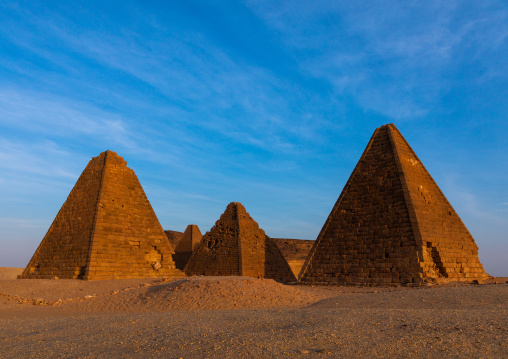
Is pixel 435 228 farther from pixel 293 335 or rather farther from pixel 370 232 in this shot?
pixel 293 335

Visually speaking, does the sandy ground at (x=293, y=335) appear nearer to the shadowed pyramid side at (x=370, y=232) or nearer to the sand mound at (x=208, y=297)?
the sand mound at (x=208, y=297)

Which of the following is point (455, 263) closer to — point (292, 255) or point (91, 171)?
point (91, 171)

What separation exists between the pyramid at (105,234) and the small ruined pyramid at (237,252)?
5.84 metres

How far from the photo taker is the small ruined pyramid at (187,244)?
32688mm

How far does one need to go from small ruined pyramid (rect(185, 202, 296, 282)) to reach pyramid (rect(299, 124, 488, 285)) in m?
8.07

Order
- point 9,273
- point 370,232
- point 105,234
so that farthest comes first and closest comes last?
point 9,273 → point 105,234 → point 370,232

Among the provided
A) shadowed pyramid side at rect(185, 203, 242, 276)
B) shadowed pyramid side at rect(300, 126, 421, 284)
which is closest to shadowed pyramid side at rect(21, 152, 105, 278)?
shadowed pyramid side at rect(300, 126, 421, 284)

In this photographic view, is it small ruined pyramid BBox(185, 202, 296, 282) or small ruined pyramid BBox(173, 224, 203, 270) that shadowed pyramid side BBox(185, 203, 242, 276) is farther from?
small ruined pyramid BBox(173, 224, 203, 270)

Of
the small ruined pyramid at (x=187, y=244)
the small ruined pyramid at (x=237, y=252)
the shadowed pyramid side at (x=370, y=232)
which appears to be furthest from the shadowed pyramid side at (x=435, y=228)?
the small ruined pyramid at (x=187, y=244)

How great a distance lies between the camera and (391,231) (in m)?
14.3

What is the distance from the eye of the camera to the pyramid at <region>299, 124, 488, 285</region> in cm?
1370

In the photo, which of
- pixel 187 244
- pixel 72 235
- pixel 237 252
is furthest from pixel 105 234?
pixel 187 244

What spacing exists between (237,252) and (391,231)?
35.0 ft

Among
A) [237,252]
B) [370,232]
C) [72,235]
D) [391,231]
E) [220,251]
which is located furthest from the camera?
[220,251]
